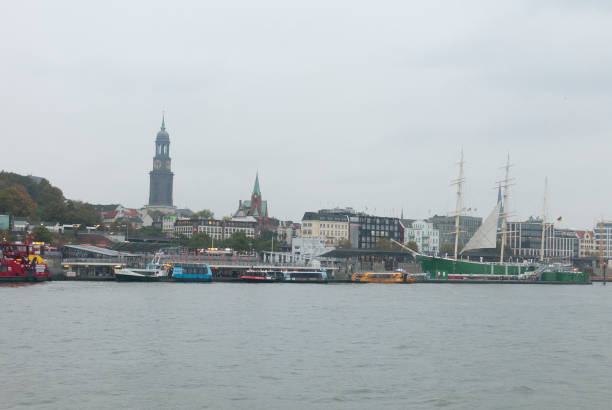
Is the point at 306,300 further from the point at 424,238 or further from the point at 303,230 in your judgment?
the point at 424,238

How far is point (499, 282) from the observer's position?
399ft

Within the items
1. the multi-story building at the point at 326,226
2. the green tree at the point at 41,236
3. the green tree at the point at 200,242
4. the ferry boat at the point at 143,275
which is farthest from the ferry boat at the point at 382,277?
the multi-story building at the point at 326,226

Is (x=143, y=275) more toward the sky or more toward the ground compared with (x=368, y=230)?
more toward the ground

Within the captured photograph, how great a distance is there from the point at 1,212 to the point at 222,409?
108246 millimetres

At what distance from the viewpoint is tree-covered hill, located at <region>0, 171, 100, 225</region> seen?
122m

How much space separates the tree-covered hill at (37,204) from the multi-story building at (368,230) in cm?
5868

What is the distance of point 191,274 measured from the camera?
3612 inches

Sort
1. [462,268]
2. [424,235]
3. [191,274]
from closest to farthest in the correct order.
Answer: [191,274]
[462,268]
[424,235]

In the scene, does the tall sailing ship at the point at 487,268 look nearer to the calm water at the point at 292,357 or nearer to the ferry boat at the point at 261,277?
the ferry boat at the point at 261,277

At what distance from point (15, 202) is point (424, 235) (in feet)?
Answer: 327

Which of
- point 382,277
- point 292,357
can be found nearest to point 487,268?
point 382,277

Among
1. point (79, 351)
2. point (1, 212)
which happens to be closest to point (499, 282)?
point (1, 212)

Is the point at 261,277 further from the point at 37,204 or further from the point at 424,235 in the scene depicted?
the point at 424,235

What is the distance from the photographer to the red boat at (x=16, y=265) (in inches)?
3056
